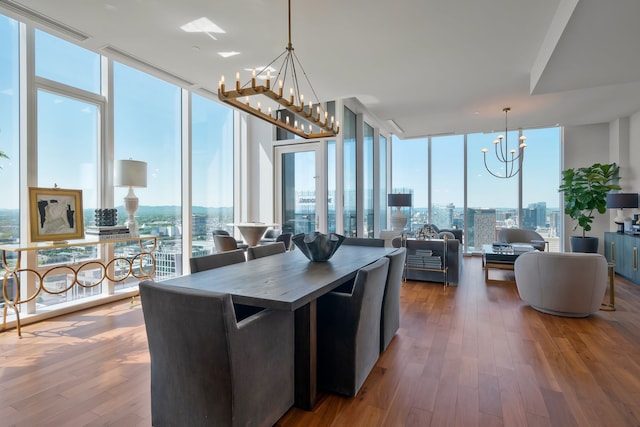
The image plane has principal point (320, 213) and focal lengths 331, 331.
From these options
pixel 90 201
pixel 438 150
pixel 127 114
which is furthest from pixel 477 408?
pixel 438 150

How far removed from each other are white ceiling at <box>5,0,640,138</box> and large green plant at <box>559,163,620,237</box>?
166 centimetres

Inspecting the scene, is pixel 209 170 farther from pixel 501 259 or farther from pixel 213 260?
pixel 501 259

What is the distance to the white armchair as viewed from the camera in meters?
3.33

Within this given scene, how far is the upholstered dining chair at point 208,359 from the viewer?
1432mm

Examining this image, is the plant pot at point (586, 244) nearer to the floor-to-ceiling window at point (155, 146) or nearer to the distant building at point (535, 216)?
the distant building at point (535, 216)

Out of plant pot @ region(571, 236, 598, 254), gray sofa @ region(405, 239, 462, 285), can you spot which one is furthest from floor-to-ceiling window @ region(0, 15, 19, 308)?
plant pot @ region(571, 236, 598, 254)

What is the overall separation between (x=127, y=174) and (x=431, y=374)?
376cm

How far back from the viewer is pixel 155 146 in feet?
15.9

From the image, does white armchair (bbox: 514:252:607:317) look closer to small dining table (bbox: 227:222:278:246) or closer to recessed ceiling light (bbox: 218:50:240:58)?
small dining table (bbox: 227:222:278:246)

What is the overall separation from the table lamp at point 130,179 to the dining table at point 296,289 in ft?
7.26

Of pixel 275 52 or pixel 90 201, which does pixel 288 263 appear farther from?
pixel 90 201

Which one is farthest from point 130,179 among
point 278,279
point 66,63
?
point 278,279

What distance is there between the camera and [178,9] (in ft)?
9.73

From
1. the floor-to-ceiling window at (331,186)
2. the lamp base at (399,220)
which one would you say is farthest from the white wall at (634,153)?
the floor-to-ceiling window at (331,186)
